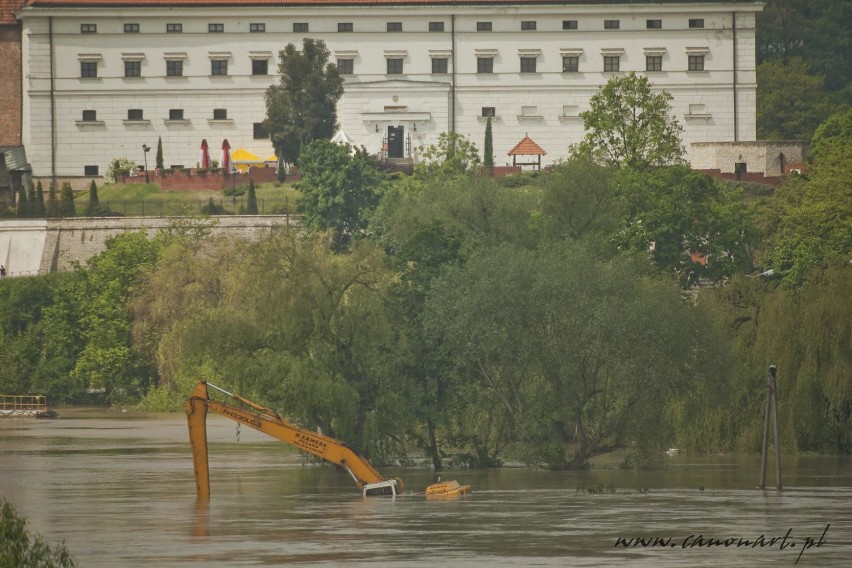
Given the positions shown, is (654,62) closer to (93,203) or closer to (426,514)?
(93,203)

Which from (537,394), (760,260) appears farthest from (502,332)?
(760,260)

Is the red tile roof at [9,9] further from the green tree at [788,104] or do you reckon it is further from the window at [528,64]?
the green tree at [788,104]

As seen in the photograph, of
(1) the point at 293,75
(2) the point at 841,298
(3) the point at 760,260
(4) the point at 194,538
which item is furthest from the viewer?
(1) the point at 293,75

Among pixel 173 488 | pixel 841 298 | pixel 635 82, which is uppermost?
pixel 635 82

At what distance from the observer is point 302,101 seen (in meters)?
105

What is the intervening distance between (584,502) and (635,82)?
165 ft

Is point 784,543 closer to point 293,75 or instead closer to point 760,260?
point 760,260

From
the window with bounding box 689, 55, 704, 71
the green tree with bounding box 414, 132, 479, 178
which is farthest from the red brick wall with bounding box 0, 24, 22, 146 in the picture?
the window with bounding box 689, 55, 704, 71

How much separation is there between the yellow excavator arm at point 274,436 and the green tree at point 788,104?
7775 cm

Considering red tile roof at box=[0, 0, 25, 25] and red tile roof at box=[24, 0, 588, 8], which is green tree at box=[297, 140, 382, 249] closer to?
red tile roof at box=[24, 0, 588, 8]

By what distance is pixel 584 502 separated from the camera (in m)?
44.7

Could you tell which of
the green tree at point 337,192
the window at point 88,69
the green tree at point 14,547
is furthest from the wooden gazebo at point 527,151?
the green tree at point 14,547

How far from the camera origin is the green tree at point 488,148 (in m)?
106

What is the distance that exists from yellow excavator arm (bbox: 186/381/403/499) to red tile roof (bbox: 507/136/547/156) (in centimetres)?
6225
